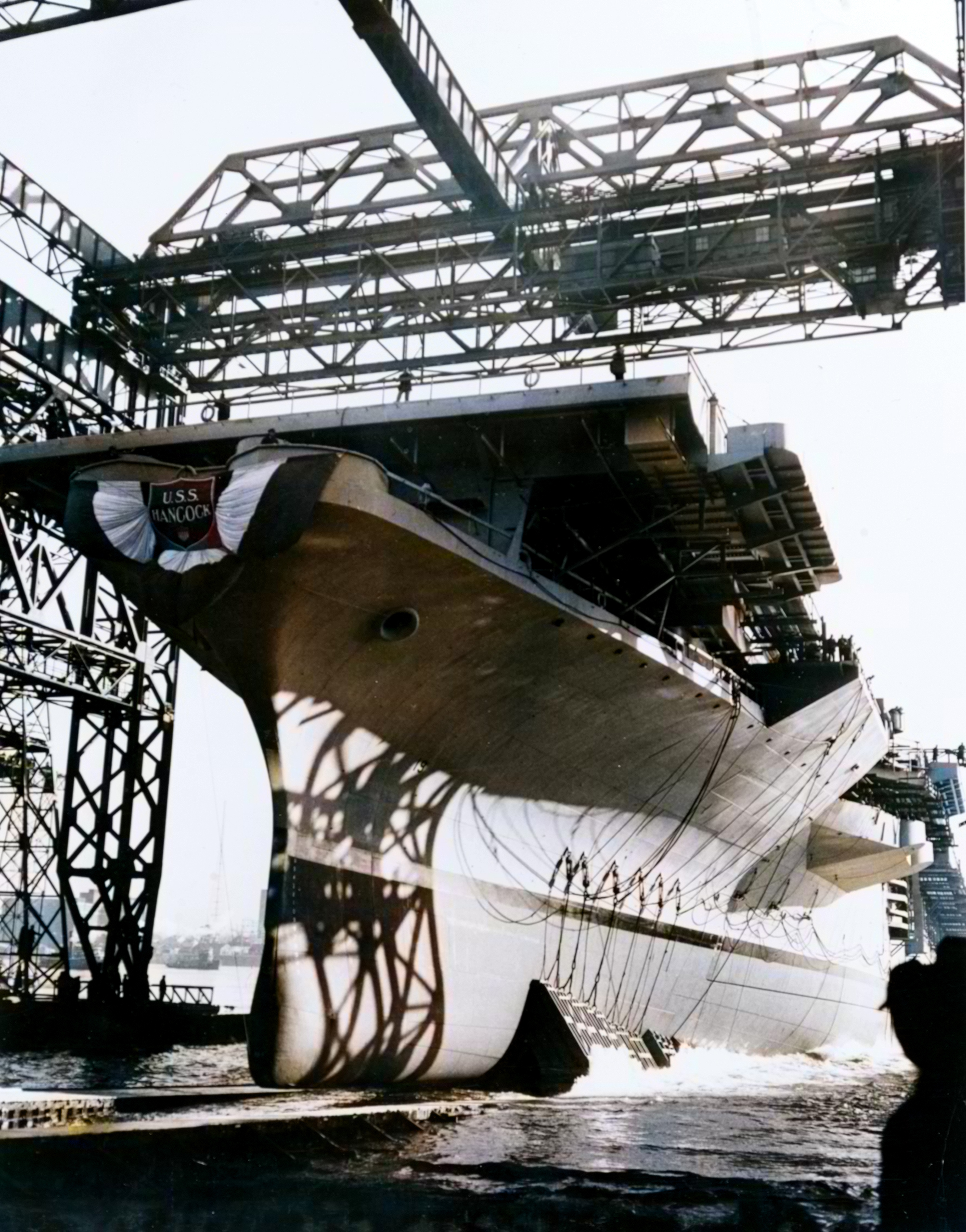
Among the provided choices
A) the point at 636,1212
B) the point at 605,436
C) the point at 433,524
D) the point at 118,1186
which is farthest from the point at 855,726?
the point at 118,1186

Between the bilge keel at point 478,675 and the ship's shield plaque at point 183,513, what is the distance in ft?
0.07

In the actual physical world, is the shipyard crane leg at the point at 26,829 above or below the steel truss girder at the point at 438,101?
below

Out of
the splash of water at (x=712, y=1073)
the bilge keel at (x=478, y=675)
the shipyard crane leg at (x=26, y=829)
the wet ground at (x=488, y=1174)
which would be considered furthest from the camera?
the shipyard crane leg at (x=26, y=829)

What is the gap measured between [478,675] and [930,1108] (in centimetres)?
920

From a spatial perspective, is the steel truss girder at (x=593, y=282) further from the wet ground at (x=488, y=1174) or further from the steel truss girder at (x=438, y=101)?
the wet ground at (x=488, y=1174)

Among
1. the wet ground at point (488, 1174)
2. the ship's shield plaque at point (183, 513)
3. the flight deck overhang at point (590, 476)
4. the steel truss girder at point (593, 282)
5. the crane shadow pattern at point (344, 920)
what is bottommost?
the wet ground at point (488, 1174)

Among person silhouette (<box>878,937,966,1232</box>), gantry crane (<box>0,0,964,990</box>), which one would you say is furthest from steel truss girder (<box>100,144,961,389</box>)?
person silhouette (<box>878,937,966,1232</box>)

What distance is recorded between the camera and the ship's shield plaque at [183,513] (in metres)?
11.7

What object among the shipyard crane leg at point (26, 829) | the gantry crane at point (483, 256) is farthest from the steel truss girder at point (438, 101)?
the shipyard crane leg at point (26, 829)

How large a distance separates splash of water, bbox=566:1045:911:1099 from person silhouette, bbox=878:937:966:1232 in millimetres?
1091

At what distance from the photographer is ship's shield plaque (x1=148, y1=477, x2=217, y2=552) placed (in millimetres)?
11719

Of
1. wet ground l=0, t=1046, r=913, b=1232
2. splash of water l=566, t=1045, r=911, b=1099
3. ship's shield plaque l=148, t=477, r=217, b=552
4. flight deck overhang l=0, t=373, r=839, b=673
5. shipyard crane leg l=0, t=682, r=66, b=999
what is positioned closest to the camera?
wet ground l=0, t=1046, r=913, b=1232

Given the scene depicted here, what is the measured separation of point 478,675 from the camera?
13820mm

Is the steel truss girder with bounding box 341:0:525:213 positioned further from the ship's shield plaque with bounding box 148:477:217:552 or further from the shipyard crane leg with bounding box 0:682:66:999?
the shipyard crane leg with bounding box 0:682:66:999
